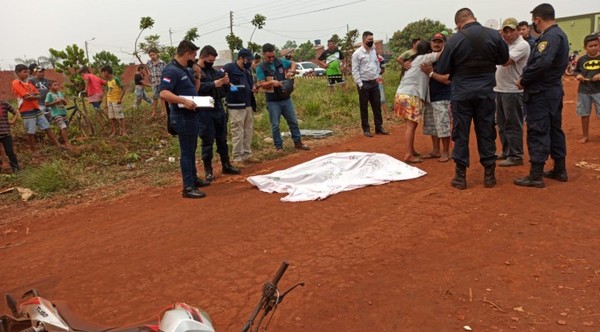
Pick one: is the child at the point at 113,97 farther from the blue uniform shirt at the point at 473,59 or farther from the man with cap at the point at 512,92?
the man with cap at the point at 512,92

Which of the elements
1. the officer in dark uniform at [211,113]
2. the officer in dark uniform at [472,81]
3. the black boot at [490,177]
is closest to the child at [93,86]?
the officer in dark uniform at [211,113]

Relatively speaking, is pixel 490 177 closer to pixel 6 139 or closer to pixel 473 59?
pixel 473 59

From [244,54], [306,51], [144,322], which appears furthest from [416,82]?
[306,51]

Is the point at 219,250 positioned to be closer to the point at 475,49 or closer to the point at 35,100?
the point at 475,49

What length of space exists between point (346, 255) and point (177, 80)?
3.16 meters

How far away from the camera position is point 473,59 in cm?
483

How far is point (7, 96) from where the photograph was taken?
2716 cm

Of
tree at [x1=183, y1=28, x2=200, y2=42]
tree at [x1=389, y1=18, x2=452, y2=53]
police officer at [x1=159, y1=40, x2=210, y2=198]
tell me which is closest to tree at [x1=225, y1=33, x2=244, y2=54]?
tree at [x1=183, y1=28, x2=200, y2=42]

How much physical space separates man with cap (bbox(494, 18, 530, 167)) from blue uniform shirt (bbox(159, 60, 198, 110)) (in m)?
3.98

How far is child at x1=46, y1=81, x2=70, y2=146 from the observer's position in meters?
9.01

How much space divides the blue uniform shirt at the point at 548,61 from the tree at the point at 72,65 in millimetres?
9621

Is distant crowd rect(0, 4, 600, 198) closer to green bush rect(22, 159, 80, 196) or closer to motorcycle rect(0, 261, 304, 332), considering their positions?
green bush rect(22, 159, 80, 196)

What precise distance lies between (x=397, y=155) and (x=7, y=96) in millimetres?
28406

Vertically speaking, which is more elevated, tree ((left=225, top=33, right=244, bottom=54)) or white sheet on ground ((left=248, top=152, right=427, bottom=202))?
tree ((left=225, top=33, right=244, bottom=54))
